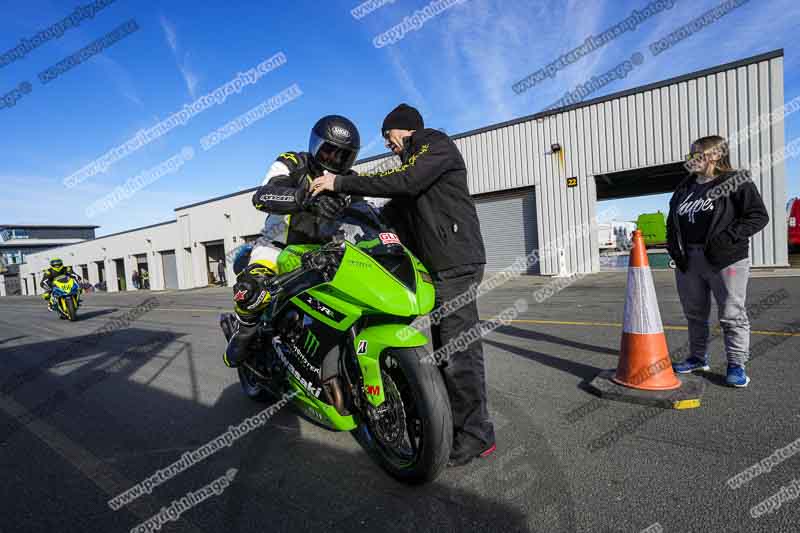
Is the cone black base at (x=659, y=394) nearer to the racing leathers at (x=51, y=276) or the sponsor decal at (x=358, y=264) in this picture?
the sponsor decal at (x=358, y=264)

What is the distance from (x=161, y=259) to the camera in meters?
37.3

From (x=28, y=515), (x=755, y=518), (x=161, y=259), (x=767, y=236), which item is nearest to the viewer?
(x=755, y=518)

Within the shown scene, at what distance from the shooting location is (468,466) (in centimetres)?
237

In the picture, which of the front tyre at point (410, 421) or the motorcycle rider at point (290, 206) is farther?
Result: the motorcycle rider at point (290, 206)

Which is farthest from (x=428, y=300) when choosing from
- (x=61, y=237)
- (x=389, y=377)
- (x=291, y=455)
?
(x=61, y=237)

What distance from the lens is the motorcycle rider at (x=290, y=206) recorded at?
8.52ft

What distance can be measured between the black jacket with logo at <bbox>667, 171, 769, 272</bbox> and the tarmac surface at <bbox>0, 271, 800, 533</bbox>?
981 mm

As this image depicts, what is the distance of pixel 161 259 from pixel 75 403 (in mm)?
37339

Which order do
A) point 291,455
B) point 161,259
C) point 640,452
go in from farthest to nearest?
point 161,259 → point 291,455 → point 640,452

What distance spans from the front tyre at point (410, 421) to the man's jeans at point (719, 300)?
256cm

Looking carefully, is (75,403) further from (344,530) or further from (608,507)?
(608,507)

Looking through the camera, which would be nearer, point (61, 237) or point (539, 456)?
point (539, 456)

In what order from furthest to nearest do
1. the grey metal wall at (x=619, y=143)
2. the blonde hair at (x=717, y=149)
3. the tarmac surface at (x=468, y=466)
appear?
the grey metal wall at (x=619, y=143)
the blonde hair at (x=717, y=149)
the tarmac surface at (x=468, y=466)

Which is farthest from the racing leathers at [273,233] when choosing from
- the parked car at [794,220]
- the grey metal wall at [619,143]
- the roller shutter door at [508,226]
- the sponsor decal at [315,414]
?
the parked car at [794,220]
